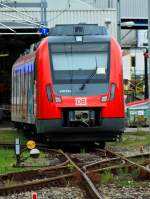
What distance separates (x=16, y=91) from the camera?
25.2m

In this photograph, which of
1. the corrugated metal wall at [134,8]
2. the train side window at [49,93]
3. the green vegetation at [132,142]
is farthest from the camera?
the corrugated metal wall at [134,8]

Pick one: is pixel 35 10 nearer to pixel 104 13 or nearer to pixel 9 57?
→ pixel 104 13

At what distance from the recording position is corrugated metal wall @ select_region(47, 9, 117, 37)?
119 feet

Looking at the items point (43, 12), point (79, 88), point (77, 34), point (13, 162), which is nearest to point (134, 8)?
point (43, 12)

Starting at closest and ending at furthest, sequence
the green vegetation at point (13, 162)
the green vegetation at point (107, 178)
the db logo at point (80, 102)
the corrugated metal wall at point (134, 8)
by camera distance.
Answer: the green vegetation at point (107, 178) < the green vegetation at point (13, 162) < the db logo at point (80, 102) < the corrugated metal wall at point (134, 8)

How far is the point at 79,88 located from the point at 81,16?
19099 mm

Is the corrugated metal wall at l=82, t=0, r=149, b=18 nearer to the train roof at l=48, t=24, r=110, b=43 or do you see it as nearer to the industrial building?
the industrial building

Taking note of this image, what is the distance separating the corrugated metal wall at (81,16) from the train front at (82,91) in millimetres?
17346

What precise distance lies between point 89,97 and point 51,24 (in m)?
19.1

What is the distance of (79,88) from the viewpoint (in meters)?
17.8

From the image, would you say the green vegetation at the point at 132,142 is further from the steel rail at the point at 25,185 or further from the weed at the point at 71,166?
the steel rail at the point at 25,185

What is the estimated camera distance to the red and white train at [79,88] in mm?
17688

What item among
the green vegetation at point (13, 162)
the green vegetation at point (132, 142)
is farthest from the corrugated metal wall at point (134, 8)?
the green vegetation at point (13, 162)

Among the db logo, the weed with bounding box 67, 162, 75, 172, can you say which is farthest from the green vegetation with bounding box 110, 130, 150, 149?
the weed with bounding box 67, 162, 75, 172
